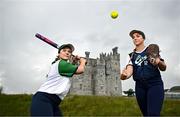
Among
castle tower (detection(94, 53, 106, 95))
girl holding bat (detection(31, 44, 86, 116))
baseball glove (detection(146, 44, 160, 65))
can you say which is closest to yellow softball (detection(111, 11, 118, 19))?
baseball glove (detection(146, 44, 160, 65))

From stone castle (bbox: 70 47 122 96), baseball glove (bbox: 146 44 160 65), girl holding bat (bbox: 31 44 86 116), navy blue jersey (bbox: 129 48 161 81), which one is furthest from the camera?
stone castle (bbox: 70 47 122 96)

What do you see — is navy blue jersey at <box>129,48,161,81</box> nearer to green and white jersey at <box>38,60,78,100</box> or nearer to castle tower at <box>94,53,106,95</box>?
green and white jersey at <box>38,60,78,100</box>

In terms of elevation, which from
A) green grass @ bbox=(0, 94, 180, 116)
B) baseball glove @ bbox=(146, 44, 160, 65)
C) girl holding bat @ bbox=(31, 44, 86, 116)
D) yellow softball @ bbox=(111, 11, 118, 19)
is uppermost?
yellow softball @ bbox=(111, 11, 118, 19)

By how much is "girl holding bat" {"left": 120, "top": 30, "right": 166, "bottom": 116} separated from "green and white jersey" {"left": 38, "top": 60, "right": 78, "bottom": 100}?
1.30m

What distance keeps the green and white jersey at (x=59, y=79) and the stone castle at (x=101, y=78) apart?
10442cm

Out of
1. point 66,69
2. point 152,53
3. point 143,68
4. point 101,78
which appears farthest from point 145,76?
point 101,78

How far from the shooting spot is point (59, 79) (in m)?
6.13

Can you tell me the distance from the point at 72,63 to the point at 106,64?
116 m

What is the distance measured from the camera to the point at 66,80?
618cm

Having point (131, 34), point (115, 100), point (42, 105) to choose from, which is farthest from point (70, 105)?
point (42, 105)

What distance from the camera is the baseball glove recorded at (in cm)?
665

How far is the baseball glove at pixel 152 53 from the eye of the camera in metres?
6.65

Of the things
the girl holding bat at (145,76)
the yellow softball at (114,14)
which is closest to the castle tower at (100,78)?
the yellow softball at (114,14)

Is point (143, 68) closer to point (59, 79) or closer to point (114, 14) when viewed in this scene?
point (59, 79)
